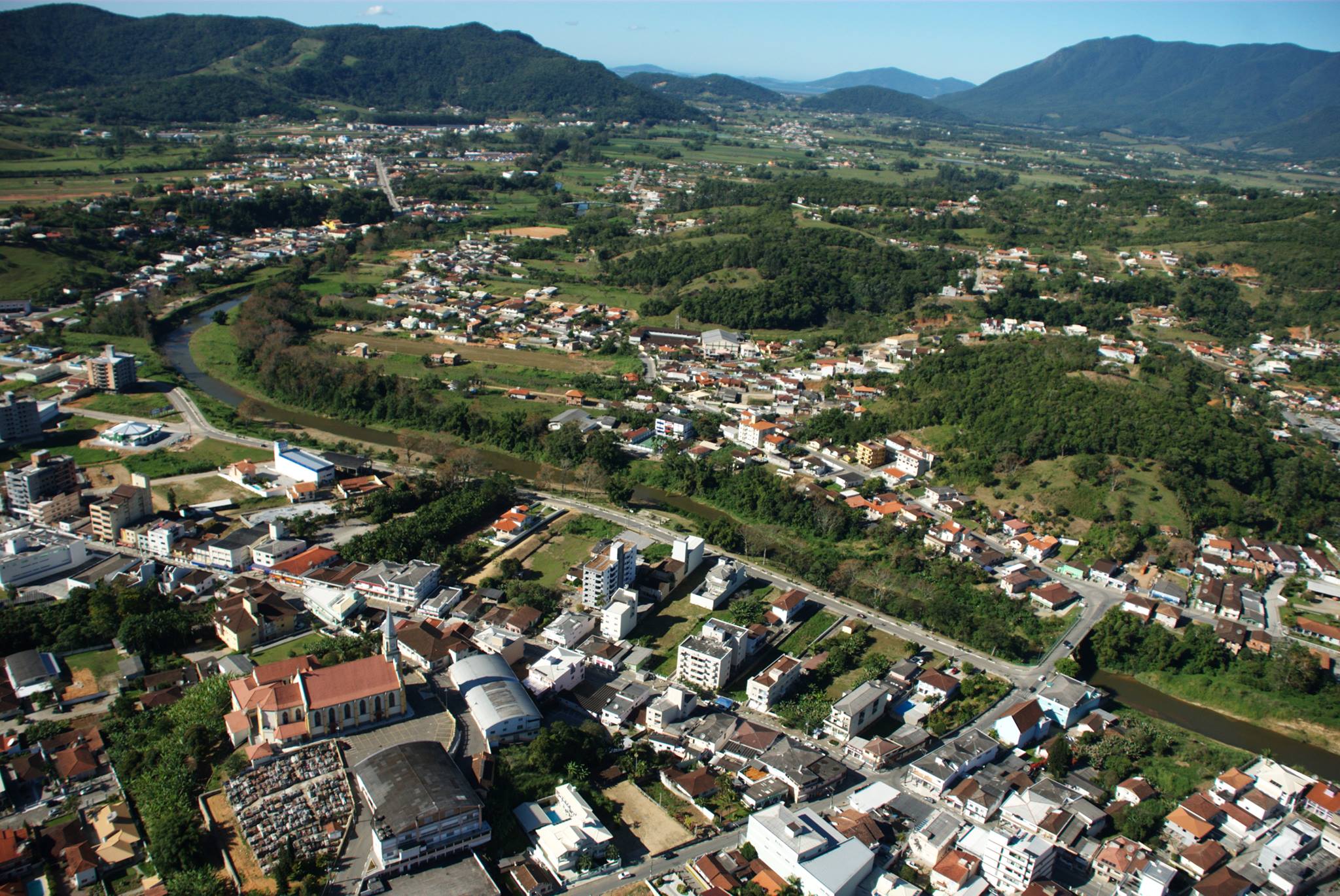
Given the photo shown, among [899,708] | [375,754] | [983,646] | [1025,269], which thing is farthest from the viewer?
[1025,269]

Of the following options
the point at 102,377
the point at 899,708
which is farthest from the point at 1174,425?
the point at 102,377

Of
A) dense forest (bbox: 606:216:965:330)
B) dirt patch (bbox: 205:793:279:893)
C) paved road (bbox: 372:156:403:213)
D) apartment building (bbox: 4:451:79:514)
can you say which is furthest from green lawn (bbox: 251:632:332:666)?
paved road (bbox: 372:156:403:213)

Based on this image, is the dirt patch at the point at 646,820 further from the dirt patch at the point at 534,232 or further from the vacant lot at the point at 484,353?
the dirt patch at the point at 534,232

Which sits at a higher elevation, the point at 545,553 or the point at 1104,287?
the point at 1104,287

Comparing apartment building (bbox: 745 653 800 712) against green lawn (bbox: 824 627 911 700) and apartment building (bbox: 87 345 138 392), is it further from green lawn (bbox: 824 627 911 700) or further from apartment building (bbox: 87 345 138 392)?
apartment building (bbox: 87 345 138 392)

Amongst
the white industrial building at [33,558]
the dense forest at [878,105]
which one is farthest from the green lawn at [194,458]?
the dense forest at [878,105]

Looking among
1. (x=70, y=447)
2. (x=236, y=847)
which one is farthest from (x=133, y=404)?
(x=236, y=847)

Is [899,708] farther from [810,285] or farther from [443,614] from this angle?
[810,285]
